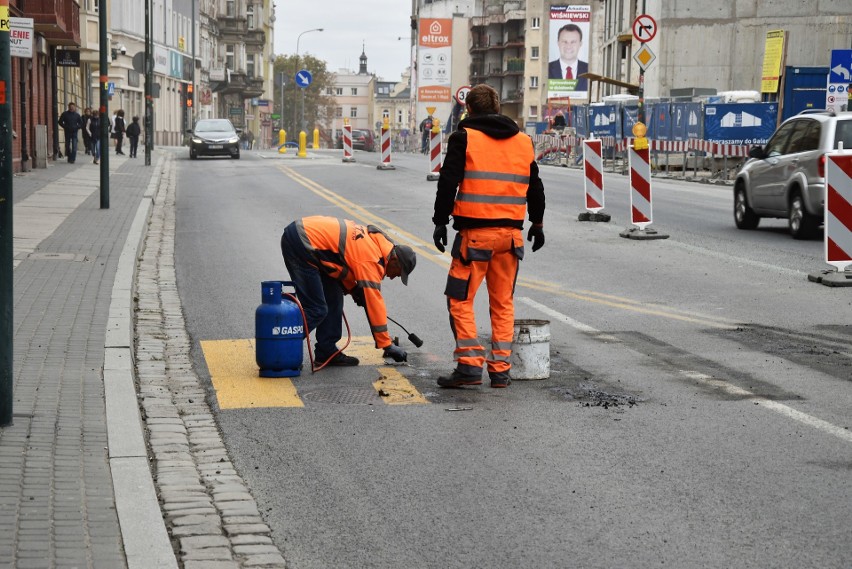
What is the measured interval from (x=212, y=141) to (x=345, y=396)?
4280 centimetres

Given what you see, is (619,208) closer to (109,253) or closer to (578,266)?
(578,266)

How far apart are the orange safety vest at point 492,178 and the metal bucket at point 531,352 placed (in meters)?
0.74

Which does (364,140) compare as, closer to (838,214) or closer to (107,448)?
(838,214)

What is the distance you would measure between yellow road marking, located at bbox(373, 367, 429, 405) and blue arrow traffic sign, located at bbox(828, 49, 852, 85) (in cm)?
2472

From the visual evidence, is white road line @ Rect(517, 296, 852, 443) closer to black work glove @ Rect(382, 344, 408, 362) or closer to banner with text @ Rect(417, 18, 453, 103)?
black work glove @ Rect(382, 344, 408, 362)

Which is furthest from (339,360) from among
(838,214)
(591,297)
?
(838,214)

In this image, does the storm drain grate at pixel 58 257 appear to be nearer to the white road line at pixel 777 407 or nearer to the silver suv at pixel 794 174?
the white road line at pixel 777 407

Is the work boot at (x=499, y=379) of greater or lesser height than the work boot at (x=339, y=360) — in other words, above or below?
above

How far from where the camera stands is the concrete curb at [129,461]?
4957 mm

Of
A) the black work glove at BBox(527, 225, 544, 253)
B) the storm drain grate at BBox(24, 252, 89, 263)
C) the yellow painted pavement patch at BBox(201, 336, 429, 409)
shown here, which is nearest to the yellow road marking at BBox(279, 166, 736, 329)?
the black work glove at BBox(527, 225, 544, 253)

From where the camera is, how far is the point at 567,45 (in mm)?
93438

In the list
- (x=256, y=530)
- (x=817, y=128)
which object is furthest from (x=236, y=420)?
(x=817, y=128)

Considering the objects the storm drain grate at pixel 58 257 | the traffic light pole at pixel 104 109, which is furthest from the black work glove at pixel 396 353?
the traffic light pole at pixel 104 109

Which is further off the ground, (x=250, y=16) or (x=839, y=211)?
(x=250, y=16)
